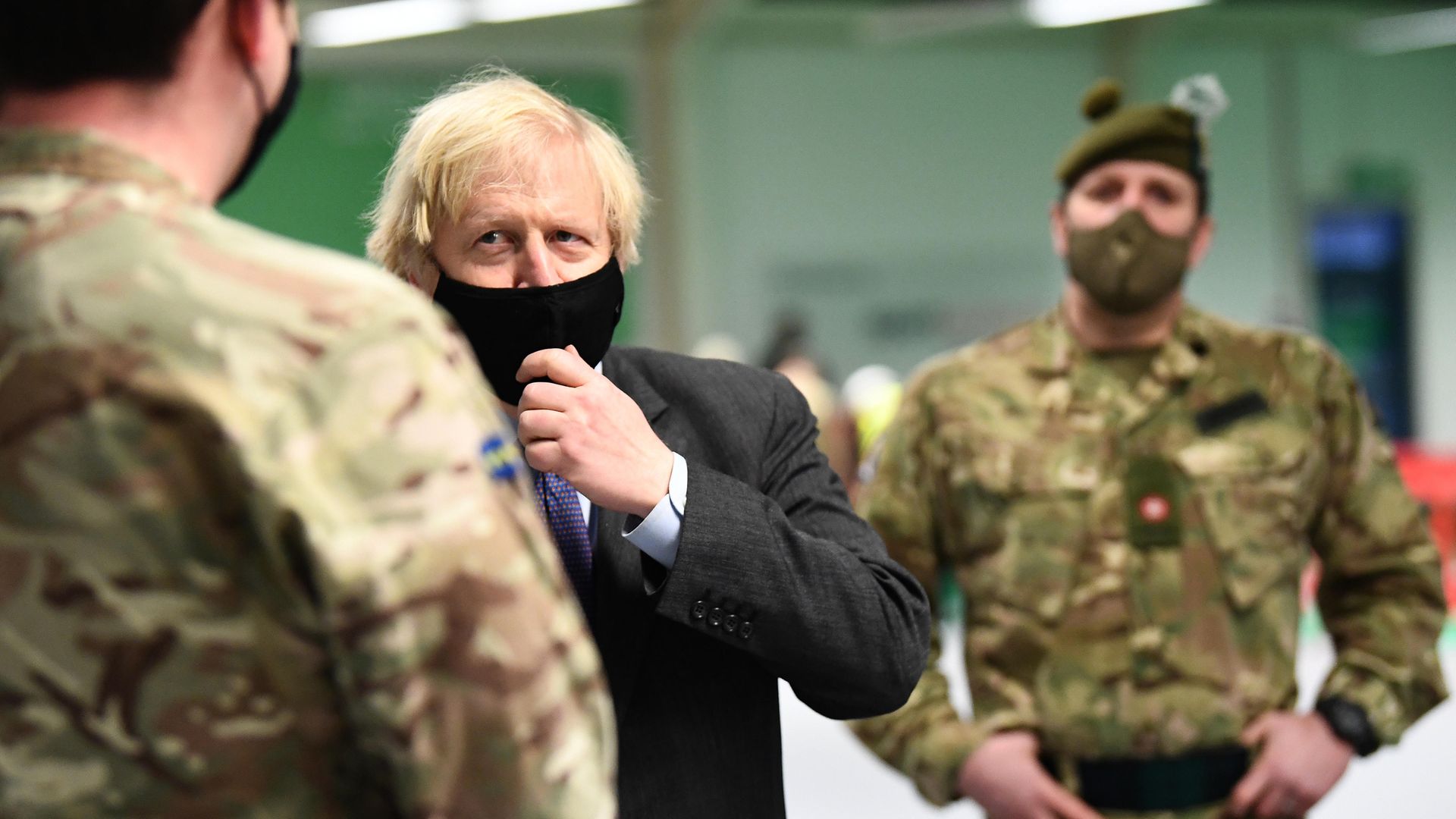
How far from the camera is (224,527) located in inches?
31.7

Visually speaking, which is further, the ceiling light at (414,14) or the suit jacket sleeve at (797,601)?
the ceiling light at (414,14)

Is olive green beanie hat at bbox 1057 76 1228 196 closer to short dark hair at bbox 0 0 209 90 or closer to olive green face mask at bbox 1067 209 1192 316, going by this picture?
olive green face mask at bbox 1067 209 1192 316

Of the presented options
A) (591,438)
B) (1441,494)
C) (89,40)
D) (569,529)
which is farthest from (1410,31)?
(89,40)

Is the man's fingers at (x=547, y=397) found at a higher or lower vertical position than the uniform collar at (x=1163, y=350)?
higher

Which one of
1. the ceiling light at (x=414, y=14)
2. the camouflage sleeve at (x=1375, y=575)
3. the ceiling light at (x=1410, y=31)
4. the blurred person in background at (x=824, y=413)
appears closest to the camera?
the camouflage sleeve at (x=1375, y=575)

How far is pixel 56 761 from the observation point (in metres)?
0.82

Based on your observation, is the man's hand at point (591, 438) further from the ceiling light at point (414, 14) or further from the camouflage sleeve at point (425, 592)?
the ceiling light at point (414, 14)

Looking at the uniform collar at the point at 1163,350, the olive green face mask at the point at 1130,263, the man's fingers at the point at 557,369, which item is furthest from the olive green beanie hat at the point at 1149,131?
the man's fingers at the point at 557,369

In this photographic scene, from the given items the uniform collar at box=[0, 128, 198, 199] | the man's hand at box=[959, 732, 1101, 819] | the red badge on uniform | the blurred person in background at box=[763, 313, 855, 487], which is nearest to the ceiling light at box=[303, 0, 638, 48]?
the blurred person in background at box=[763, 313, 855, 487]

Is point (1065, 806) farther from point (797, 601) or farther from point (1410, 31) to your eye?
point (1410, 31)

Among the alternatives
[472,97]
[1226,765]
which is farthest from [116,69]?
[1226,765]

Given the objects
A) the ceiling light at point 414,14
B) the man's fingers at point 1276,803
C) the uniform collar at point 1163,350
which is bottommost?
the man's fingers at point 1276,803

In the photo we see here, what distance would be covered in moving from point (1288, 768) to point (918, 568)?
0.64m

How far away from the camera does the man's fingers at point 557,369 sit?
4.46 ft
